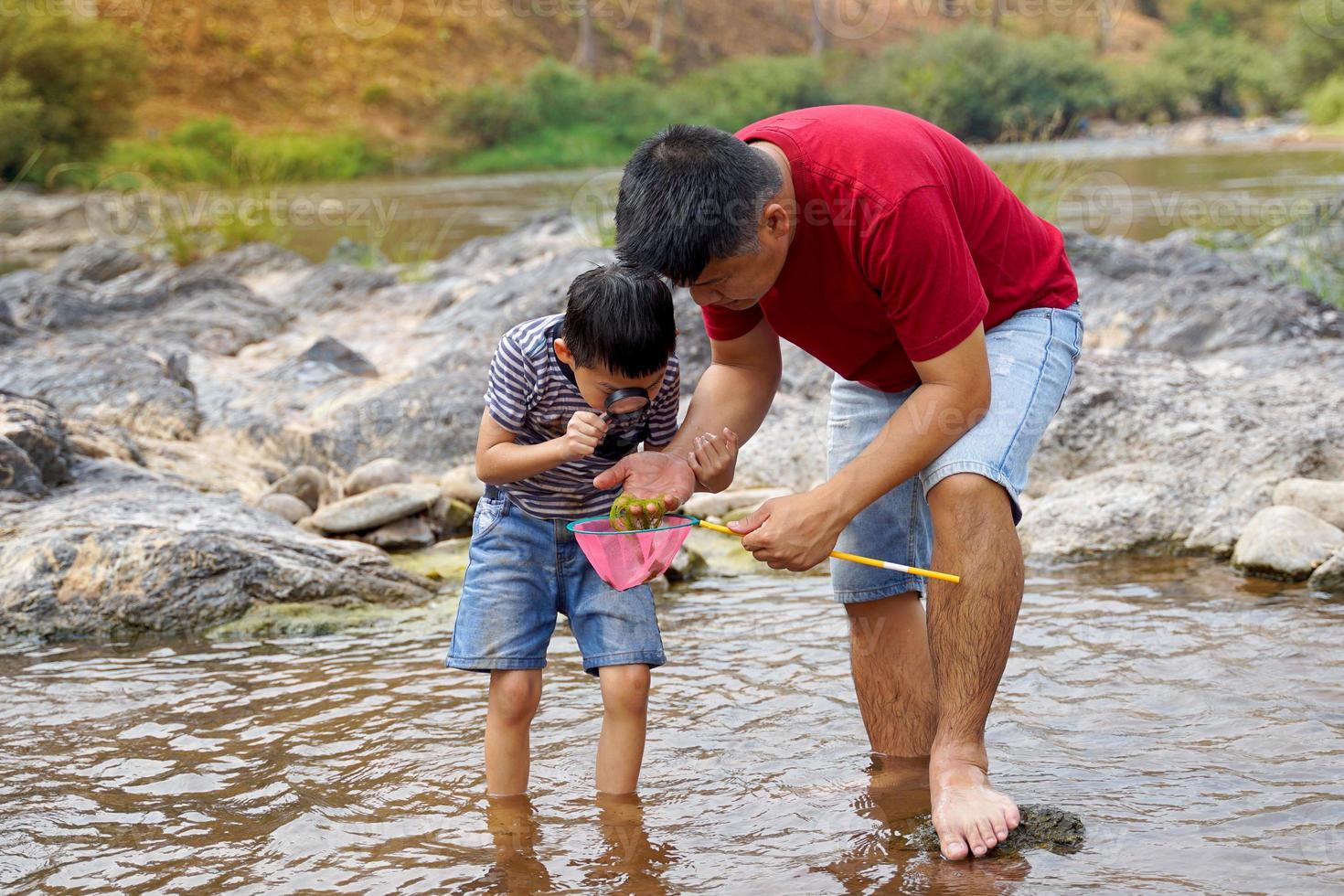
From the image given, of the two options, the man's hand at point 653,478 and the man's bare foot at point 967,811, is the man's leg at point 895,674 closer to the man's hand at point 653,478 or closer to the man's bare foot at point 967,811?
the man's bare foot at point 967,811

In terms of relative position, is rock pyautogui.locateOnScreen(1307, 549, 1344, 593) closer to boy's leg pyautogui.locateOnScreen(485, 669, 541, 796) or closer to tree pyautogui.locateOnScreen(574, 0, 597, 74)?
boy's leg pyautogui.locateOnScreen(485, 669, 541, 796)

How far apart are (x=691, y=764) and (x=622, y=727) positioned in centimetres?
34

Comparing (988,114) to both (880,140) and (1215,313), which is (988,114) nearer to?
(1215,313)

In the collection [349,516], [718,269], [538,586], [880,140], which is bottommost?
[349,516]

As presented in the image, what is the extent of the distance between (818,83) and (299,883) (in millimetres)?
38826

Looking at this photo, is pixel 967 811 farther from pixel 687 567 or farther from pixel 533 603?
pixel 687 567

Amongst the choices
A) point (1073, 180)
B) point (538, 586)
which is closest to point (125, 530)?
point (538, 586)

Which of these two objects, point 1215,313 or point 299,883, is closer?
point 299,883

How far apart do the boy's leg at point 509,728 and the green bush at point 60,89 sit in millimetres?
21725

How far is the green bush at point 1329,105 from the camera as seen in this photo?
94.9ft

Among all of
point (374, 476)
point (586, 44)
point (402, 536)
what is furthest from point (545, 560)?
point (586, 44)

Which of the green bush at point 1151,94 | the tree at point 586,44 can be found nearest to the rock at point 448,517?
the green bush at point 1151,94

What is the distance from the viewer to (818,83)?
39094 millimetres

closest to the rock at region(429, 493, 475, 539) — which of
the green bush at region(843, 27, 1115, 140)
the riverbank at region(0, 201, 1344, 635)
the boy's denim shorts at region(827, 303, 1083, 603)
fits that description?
the riverbank at region(0, 201, 1344, 635)
